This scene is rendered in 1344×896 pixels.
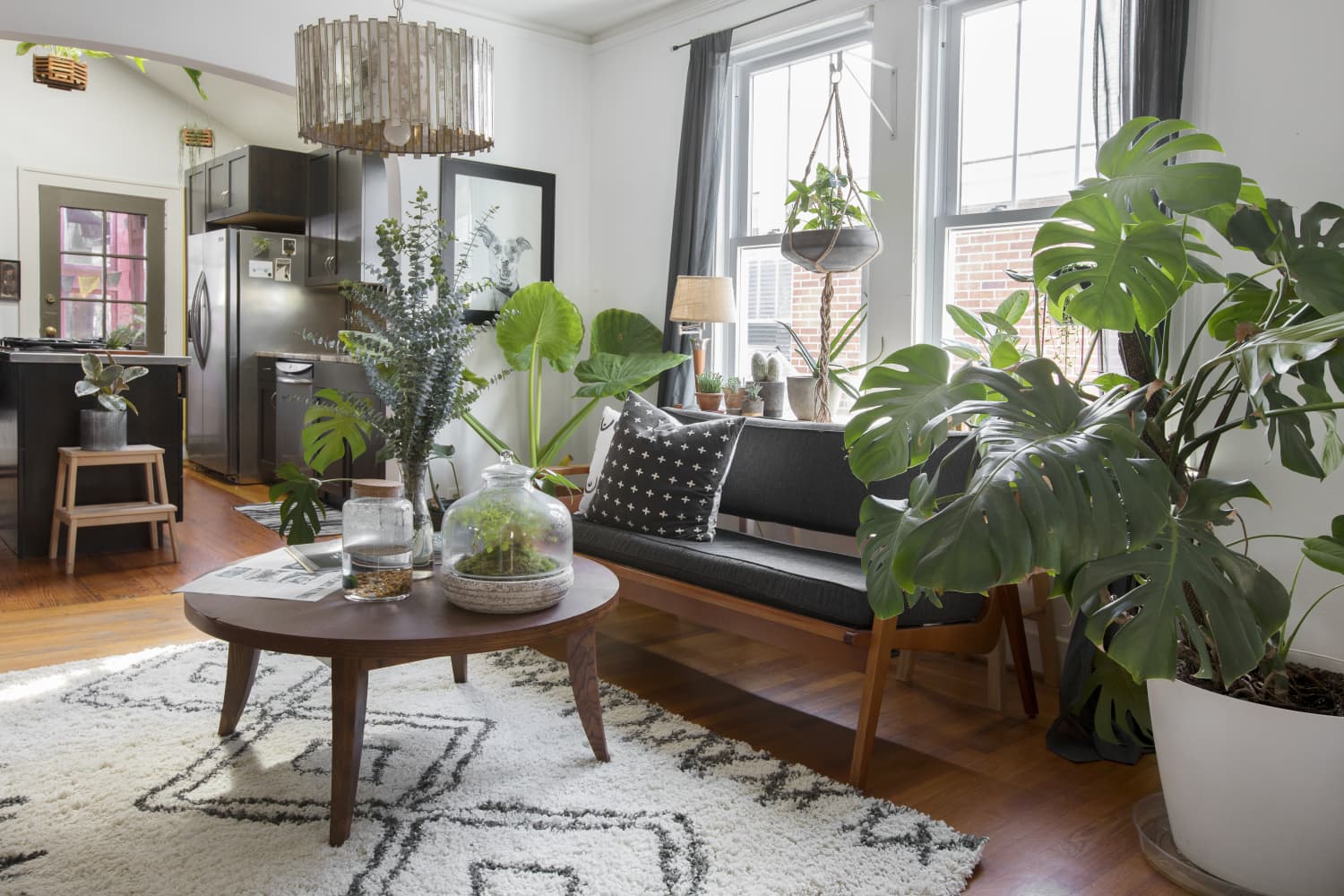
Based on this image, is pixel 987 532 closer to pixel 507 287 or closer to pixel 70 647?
pixel 70 647

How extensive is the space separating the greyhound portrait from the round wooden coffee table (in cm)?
296

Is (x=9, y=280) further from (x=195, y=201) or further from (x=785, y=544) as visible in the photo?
(x=785, y=544)

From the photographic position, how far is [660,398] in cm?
484

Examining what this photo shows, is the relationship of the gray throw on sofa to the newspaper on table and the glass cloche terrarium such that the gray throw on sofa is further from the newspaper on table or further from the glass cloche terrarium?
the newspaper on table

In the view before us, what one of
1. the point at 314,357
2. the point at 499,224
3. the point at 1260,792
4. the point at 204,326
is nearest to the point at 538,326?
the point at 499,224

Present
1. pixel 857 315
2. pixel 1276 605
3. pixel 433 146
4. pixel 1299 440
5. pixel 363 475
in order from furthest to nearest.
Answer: pixel 363 475 < pixel 857 315 < pixel 433 146 < pixel 1299 440 < pixel 1276 605

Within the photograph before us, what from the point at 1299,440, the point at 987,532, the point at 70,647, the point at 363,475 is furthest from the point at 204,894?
the point at 363,475

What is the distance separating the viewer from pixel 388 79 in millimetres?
2594

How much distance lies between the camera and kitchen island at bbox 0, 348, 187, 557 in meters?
4.67

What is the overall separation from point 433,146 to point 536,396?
2.34 m

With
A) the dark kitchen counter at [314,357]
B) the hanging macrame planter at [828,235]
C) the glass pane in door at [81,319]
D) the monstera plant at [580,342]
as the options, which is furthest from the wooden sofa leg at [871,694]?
the glass pane in door at [81,319]

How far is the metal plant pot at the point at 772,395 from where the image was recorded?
4.15 meters

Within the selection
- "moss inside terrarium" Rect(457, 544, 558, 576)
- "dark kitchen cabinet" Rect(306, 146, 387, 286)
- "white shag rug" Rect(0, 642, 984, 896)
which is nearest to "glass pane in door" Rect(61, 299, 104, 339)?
"dark kitchen cabinet" Rect(306, 146, 387, 286)

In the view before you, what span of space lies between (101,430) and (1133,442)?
14.6 ft
